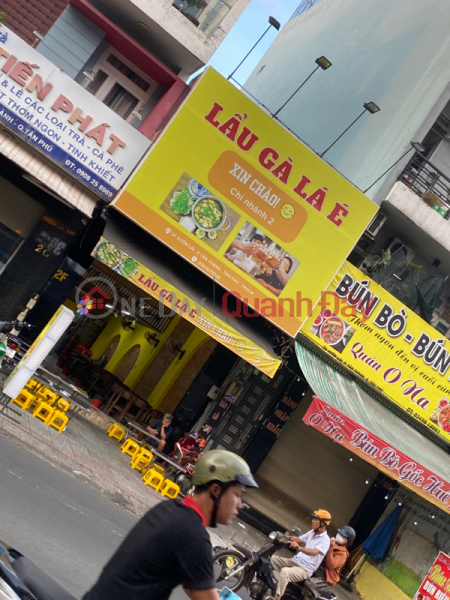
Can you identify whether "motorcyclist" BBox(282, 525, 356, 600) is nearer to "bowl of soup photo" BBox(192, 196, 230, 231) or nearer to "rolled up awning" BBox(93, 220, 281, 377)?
"rolled up awning" BBox(93, 220, 281, 377)

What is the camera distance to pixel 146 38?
13352 millimetres

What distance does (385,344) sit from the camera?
14078mm

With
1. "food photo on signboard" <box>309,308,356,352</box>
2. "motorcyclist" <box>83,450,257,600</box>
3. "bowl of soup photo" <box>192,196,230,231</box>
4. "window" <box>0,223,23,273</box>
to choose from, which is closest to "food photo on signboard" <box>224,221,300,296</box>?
"bowl of soup photo" <box>192,196,230,231</box>

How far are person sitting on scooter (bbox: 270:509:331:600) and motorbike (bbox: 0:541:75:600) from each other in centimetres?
493

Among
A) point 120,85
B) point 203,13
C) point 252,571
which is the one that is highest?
point 203,13

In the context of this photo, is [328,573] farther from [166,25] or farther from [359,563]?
[166,25]

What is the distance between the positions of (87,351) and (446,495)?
31.1 feet

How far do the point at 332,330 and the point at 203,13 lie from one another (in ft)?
25.2

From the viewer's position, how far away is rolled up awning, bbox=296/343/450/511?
11.9 metres

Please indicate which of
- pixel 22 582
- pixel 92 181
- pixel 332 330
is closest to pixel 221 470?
pixel 22 582

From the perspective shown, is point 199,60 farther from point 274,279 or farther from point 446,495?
point 446,495

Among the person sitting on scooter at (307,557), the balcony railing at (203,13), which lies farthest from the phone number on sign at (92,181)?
the person sitting on scooter at (307,557)

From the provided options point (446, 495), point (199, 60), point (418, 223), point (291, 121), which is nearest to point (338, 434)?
point (446, 495)

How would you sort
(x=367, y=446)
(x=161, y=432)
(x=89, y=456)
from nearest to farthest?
(x=89, y=456), (x=367, y=446), (x=161, y=432)
